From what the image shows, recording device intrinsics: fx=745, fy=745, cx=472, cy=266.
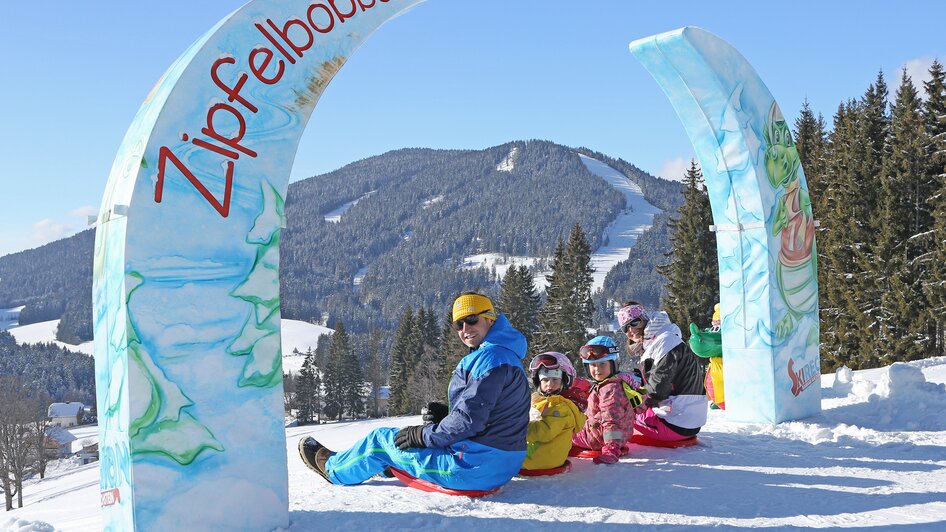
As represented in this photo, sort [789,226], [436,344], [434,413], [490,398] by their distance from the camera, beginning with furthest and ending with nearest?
[436,344]
[789,226]
[434,413]
[490,398]

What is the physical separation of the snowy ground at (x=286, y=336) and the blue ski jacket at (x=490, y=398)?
11832 centimetres

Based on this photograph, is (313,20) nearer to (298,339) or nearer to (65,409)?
(65,409)

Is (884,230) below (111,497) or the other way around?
the other way around

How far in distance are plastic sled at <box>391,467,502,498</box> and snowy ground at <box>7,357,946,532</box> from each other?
0.06m

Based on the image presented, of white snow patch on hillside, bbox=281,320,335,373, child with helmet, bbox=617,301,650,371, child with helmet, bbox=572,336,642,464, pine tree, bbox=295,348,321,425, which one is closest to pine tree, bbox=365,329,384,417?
pine tree, bbox=295,348,321,425

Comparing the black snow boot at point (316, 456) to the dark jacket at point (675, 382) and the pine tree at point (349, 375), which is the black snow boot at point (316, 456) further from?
the pine tree at point (349, 375)

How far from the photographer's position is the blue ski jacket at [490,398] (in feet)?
16.1

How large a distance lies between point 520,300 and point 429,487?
35.0 meters

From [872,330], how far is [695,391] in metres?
25.5

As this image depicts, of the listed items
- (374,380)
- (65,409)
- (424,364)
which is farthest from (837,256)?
(65,409)

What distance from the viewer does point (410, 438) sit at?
17.1 feet

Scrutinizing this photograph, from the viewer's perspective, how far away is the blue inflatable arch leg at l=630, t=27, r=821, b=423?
8.45 metres

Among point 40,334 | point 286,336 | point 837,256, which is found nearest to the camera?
point 837,256

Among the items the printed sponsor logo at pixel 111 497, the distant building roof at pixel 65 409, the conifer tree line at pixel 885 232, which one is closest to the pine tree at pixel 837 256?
the conifer tree line at pixel 885 232
